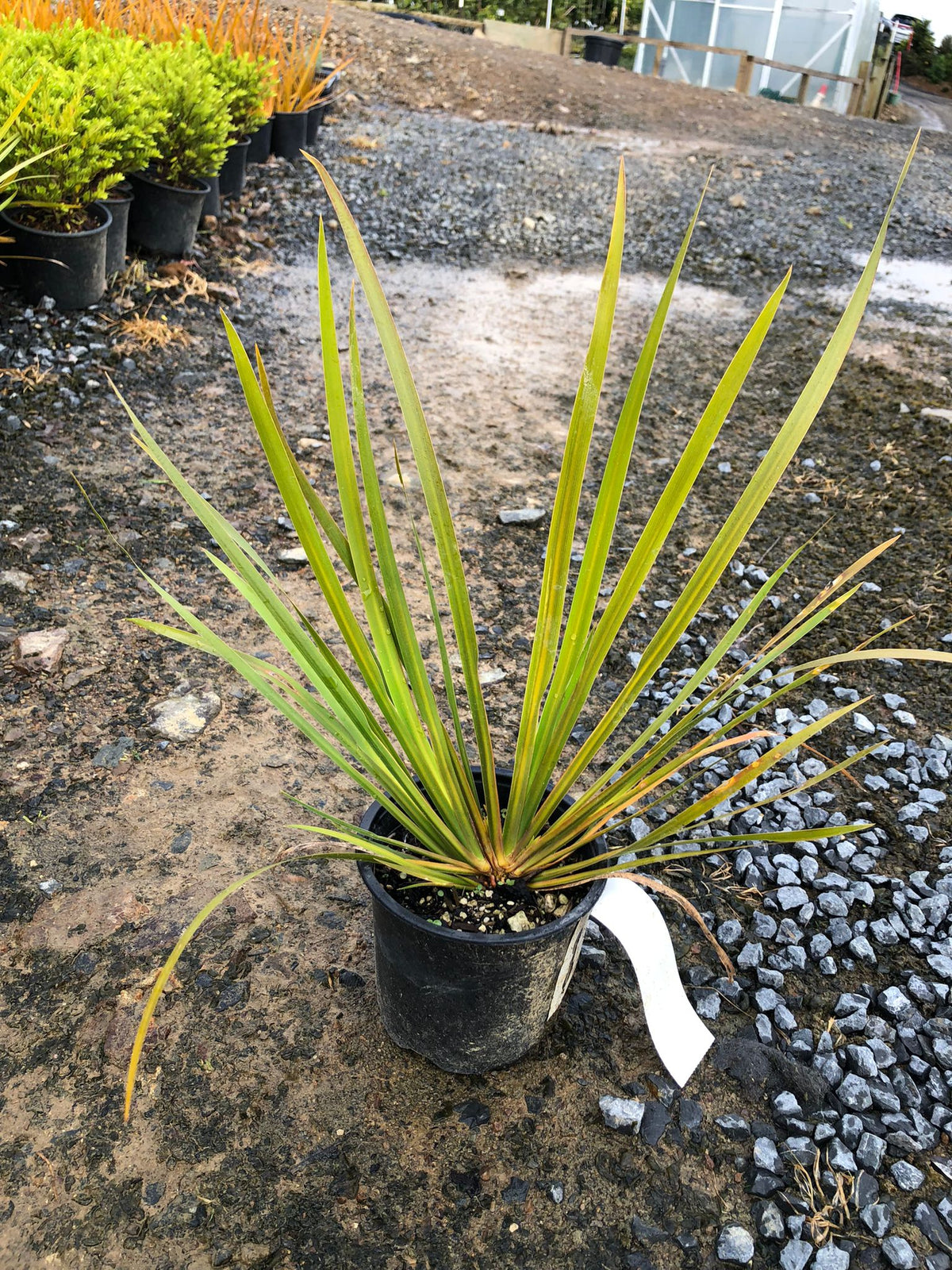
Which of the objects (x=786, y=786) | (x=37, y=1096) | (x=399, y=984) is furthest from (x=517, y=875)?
(x=786, y=786)

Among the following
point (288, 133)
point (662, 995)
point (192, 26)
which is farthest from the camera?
point (288, 133)

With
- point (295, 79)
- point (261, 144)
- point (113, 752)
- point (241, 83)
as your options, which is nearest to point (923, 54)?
point (295, 79)

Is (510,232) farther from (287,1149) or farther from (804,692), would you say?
(287,1149)

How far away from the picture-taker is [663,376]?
411 centimetres

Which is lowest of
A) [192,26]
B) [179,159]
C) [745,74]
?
[179,159]

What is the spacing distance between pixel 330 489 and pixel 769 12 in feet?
37.8

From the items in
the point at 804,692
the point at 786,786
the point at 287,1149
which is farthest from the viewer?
the point at 804,692

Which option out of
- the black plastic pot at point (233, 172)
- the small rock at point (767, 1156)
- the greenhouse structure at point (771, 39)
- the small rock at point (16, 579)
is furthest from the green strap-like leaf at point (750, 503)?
the greenhouse structure at point (771, 39)

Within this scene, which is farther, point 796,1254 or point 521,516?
point 521,516

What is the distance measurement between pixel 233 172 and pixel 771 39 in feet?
30.8

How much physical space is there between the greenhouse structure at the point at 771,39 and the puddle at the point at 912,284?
A: 7290 millimetres

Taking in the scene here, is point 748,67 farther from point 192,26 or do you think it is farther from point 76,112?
point 76,112

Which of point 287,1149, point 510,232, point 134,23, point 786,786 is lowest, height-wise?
point 287,1149

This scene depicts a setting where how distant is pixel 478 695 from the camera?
135 centimetres
